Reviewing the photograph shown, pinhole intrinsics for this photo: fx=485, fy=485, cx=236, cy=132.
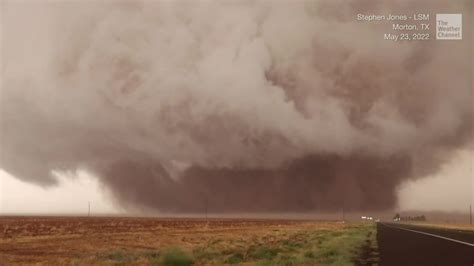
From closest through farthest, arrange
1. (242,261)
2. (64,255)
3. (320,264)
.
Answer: (320,264) → (242,261) → (64,255)

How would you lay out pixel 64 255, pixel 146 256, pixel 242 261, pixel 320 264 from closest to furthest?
pixel 320 264 → pixel 242 261 → pixel 146 256 → pixel 64 255

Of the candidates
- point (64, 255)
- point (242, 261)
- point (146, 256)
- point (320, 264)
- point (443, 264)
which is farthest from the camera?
point (64, 255)

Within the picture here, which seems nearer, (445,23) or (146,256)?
(445,23)

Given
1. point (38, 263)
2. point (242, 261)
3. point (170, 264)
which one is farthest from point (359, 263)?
point (38, 263)

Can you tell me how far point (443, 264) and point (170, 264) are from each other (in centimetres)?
1126

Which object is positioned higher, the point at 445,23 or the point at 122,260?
the point at 445,23

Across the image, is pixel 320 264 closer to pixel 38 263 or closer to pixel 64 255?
pixel 38 263

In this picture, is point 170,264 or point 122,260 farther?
point 122,260

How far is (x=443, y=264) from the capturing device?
19.8 meters

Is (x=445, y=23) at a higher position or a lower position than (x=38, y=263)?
higher

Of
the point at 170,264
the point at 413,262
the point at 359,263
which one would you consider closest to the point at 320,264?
the point at 359,263

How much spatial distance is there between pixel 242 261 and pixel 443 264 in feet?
29.1

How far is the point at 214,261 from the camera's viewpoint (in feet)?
76.8

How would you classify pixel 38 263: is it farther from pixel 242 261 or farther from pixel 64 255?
pixel 242 261
